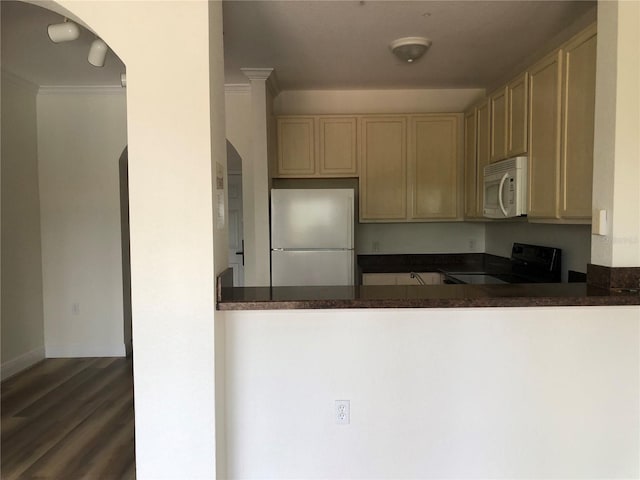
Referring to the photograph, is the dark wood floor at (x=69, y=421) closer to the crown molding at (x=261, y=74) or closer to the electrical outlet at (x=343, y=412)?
the electrical outlet at (x=343, y=412)

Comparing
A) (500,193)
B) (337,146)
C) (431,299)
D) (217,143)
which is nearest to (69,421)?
(217,143)

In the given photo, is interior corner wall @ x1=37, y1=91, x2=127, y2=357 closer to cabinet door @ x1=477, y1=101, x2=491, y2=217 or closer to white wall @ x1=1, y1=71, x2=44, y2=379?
white wall @ x1=1, y1=71, x2=44, y2=379

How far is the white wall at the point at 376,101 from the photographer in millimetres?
4078

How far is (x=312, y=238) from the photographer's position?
11.4 feet

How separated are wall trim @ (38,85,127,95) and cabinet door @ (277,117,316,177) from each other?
150cm

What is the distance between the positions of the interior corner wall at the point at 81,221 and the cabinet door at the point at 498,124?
321cm

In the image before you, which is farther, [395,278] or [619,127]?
[395,278]

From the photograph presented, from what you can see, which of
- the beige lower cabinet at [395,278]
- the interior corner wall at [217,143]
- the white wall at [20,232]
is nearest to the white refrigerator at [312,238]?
the beige lower cabinet at [395,278]

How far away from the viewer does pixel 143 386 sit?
72.7 inches

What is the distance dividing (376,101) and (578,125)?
86.1 inches

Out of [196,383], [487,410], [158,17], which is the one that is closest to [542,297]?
[487,410]

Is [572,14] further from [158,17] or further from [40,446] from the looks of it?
[40,446]

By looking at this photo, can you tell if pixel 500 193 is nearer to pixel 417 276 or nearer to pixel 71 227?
pixel 417 276

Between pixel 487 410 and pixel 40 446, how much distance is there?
2.59m
